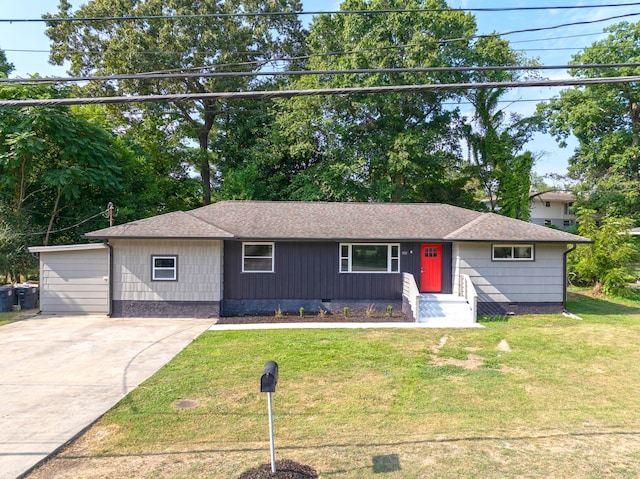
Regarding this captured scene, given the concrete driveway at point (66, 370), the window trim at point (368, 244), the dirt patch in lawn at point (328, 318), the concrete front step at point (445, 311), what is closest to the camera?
the concrete driveway at point (66, 370)

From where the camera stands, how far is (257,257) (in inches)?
517

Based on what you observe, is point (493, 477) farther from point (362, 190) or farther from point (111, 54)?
point (111, 54)

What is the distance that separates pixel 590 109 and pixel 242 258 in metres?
26.8

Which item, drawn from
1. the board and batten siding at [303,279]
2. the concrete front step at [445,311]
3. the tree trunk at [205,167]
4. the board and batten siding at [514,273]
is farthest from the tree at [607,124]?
the tree trunk at [205,167]

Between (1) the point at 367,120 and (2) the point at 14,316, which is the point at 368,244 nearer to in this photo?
(2) the point at 14,316

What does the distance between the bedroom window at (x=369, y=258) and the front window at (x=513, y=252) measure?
3.23 m

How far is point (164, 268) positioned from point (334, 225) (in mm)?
5921

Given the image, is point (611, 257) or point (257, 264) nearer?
point (257, 264)

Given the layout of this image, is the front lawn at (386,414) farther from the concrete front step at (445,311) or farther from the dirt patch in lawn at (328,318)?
the dirt patch in lawn at (328,318)

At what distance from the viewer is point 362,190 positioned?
Answer: 78.4 feet

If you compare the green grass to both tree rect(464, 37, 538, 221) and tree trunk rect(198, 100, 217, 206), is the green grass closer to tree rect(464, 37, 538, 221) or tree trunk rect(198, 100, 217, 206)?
tree trunk rect(198, 100, 217, 206)

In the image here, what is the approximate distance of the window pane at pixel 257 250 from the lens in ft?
43.0

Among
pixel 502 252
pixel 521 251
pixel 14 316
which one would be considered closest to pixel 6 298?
pixel 14 316

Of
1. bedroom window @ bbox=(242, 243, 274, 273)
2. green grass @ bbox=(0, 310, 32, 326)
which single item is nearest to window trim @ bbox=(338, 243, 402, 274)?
bedroom window @ bbox=(242, 243, 274, 273)
